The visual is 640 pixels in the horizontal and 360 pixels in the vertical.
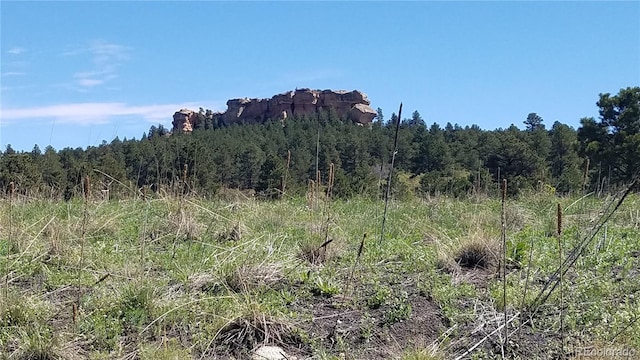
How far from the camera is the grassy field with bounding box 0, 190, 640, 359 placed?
2873mm

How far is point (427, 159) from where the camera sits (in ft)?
156

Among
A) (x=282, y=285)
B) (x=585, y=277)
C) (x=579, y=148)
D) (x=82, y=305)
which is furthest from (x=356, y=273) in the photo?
(x=579, y=148)

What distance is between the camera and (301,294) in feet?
11.5

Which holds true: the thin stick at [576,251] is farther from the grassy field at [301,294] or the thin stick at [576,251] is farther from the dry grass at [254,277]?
the dry grass at [254,277]

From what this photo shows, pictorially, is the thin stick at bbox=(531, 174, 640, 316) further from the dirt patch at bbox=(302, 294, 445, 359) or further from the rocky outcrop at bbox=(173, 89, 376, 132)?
the rocky outcrop at bbox=(173, 89, 376, 132)

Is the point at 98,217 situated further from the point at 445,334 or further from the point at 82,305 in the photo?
the point at 445,334

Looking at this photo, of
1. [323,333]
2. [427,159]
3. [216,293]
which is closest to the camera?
[323,333]

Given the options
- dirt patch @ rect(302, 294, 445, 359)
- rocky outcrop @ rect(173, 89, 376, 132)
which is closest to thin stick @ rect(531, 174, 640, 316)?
dirt patch @ rect(302, 294, 445, 359)

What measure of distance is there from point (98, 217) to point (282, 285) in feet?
8.38

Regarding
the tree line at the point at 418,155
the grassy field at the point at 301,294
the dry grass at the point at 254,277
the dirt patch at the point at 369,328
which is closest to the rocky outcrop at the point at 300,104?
the tree line at the point at 418,155

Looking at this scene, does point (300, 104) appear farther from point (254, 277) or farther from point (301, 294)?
point (301, 294)

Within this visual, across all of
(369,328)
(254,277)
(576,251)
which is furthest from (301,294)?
(576,251)

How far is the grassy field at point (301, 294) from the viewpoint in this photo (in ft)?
9.43

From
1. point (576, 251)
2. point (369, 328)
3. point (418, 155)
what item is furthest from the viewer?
point (418, 155)
